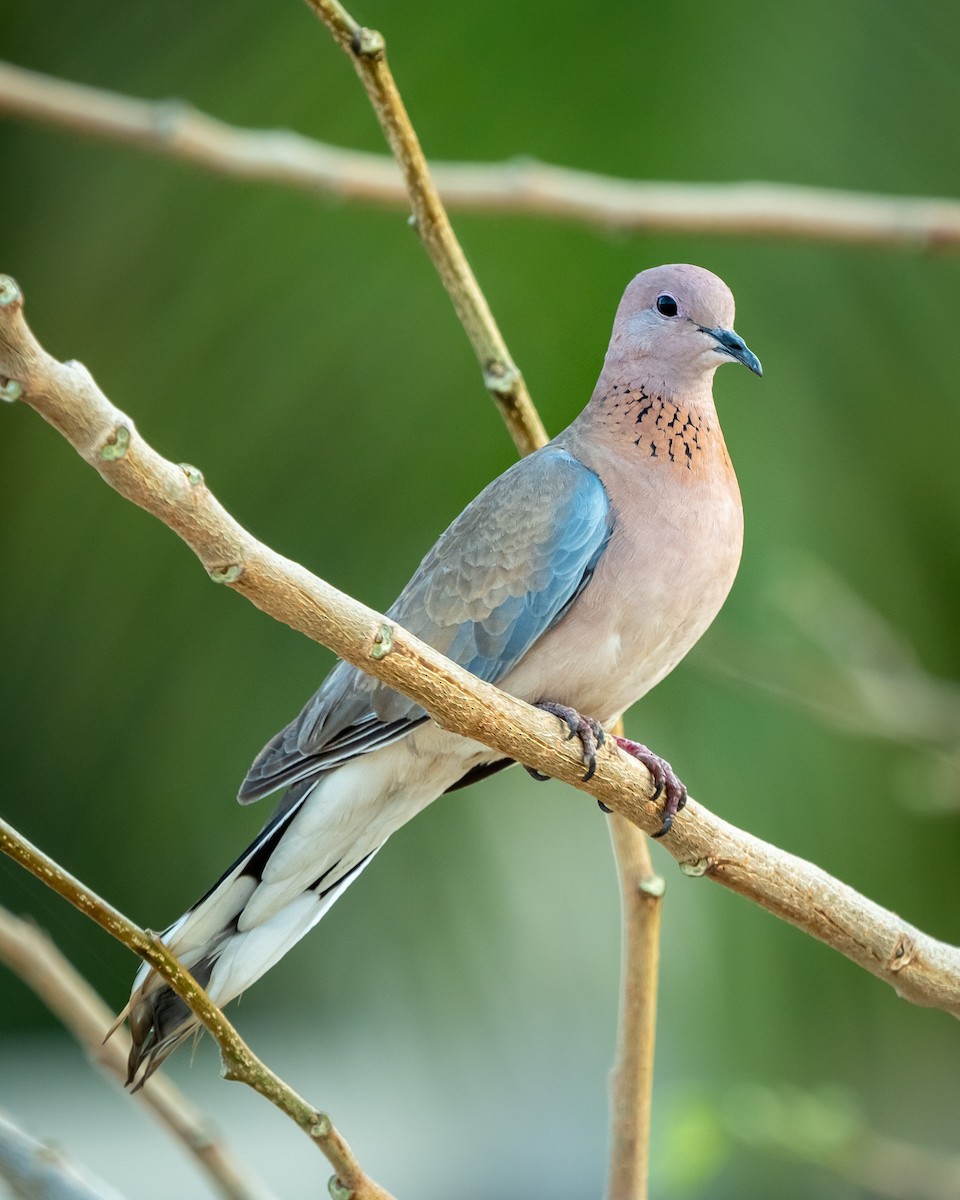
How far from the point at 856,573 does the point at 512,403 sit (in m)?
1.88

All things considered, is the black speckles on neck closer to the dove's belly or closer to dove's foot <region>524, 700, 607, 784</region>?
the dove's belly

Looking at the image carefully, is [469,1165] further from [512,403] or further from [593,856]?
[512,403]

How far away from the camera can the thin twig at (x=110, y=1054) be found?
48.8 inches

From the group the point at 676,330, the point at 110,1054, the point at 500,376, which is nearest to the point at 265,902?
the point at 110,1054

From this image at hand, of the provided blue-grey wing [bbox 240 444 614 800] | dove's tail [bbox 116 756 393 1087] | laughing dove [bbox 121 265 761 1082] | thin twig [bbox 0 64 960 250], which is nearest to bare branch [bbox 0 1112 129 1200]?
dove's tail [bbox 116 756 393 1087]

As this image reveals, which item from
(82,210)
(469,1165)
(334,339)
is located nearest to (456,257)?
(334,339)

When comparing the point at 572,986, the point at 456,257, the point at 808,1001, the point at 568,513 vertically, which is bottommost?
the point at 568,513

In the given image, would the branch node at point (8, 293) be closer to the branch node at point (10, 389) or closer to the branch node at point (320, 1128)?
the branch node at point (10, 389)

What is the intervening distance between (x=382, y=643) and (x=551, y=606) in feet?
1.58

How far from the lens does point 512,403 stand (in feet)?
5.12

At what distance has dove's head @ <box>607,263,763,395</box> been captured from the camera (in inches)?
53.5

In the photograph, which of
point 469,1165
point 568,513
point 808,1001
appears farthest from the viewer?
point 469,1165

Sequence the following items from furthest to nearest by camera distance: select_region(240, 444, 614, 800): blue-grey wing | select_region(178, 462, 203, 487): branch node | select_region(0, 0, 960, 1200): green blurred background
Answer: select_region(0, 0, 960, 1200): green blurred background, select_region(240, 444, 614, 800): blue-grey wing, select_region(178, 462, 203, 487): branch node

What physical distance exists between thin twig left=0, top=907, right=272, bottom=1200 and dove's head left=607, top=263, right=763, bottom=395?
832 millimetres
